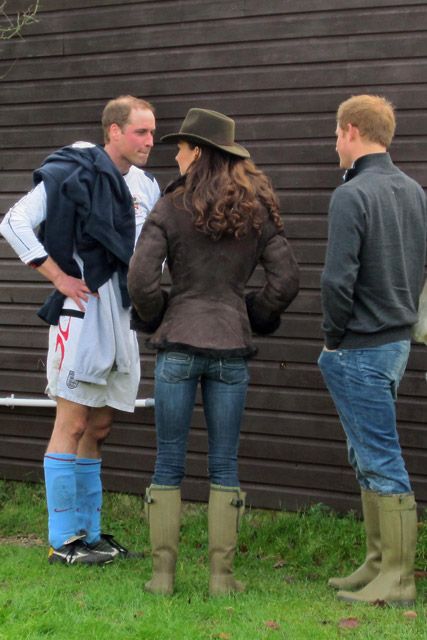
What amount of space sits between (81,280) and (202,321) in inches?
40.5

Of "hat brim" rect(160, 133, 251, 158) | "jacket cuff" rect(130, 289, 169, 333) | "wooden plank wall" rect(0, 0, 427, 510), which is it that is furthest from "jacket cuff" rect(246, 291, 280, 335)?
"wooden plank wall" rect(0, 0, 427, 510)

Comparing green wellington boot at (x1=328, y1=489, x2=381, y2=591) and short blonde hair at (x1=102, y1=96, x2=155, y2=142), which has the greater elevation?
short blonde hair at (x1=102, y1=96, x2=155, y2=142)

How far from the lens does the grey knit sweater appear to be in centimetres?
485

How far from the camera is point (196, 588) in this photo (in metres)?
5.21

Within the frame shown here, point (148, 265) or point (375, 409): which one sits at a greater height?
point (148, 265)

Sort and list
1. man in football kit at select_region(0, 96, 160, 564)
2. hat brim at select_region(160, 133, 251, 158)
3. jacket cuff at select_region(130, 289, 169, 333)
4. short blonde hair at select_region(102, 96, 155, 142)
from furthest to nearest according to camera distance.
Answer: short blonde hair at select_region(102, 96, 155, 142), man in football kit at select_region(0, 96, 160, 564), jacket cuff at select_region(130, 289, 169, 333), hat brim at select_region(160, 133, 251, 158)

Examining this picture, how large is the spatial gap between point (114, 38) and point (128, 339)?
2339 mm

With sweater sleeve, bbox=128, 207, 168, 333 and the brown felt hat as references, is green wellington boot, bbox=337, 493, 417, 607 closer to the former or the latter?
sweater sleeve, bbox=128, 207, 168, 333

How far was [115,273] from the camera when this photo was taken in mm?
5895

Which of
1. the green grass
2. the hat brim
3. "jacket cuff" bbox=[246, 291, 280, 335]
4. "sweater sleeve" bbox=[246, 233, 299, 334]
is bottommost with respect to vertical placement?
the green grass

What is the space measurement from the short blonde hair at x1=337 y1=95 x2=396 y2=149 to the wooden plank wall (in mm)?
1250

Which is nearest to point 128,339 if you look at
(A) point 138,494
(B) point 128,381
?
(B) point 128,381

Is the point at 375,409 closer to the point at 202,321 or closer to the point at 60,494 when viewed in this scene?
the point at 202,321

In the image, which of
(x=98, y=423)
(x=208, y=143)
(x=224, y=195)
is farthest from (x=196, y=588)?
(x=208, y=143)
